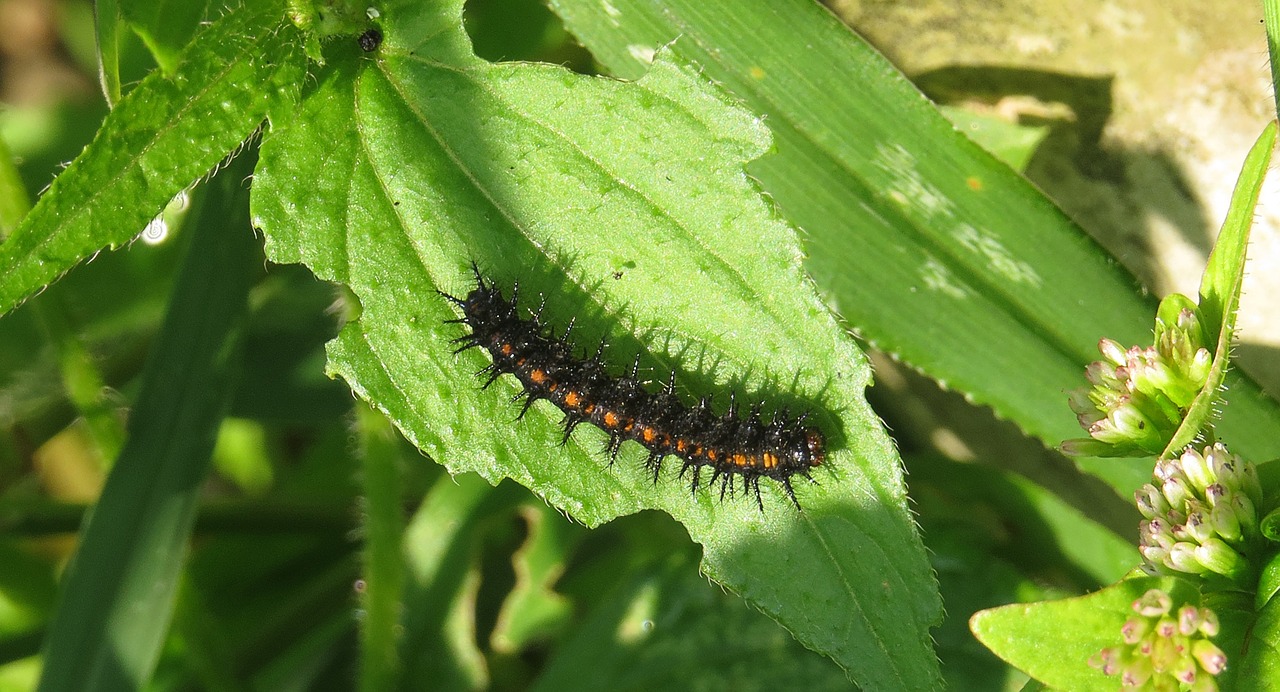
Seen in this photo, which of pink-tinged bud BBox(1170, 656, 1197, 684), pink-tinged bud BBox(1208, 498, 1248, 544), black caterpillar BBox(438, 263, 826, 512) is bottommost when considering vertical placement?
black caterpillar BBox(438, 263, 826, 512)

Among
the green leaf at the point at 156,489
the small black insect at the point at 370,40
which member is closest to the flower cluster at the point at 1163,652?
the small black insect at the point at 370,40

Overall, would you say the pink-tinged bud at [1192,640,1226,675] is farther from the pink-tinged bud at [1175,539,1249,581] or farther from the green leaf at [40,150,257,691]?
the green leaf at [40,150,257,691]

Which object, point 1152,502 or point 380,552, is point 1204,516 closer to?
point 1152,502

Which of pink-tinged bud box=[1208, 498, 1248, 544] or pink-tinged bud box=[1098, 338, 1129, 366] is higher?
pink-tinged bud box=[1098, 338, 1129, 366]

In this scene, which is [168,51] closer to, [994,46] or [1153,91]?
[994,46]

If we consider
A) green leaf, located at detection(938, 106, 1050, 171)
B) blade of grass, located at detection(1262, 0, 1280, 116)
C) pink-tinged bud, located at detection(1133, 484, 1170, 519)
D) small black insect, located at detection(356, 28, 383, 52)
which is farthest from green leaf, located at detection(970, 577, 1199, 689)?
small black insect, located at detection(356, 28, 383, 52)

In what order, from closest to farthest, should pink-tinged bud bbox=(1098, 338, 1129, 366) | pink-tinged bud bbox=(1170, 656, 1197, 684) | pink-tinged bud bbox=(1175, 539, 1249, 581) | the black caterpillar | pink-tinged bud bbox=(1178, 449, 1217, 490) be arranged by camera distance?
pink-tinged bud bbox=(1170, 656, 1197, 684)
pink-tinged bud bbox=(1175, 539, 1249, 581)
pink-tinged bud bbox=(1178, 449, 1217, 490)
pink-tinged bud bbox=(1098, 338, 1129, 366)
the black caterpillar
